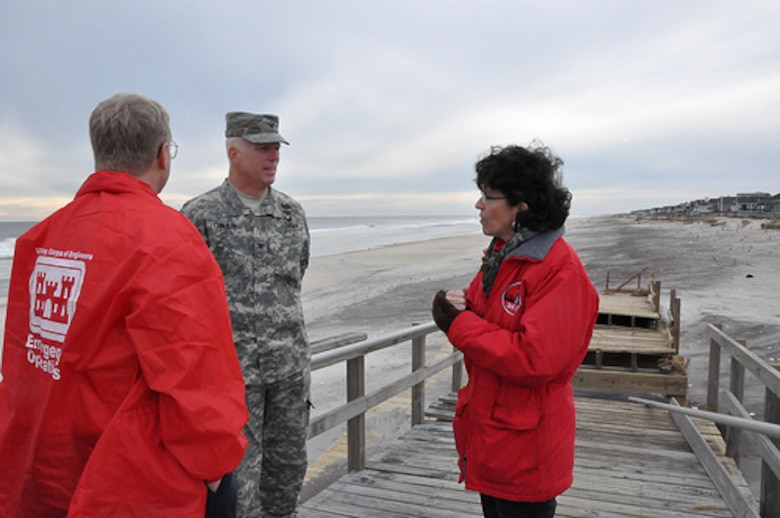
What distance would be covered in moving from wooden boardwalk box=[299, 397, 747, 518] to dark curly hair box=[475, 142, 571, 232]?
7.07 feet

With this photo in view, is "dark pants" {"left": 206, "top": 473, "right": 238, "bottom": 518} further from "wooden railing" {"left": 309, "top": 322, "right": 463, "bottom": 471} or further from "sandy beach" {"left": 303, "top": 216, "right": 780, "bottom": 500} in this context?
"sandy beach" {"left": 303, "top": 216, "right": 780, "bottom": 500}

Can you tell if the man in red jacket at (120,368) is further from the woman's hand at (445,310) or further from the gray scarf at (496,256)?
the gray scarf at (496,256)

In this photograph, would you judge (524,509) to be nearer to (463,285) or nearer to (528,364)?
(528,364)

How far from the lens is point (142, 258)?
1.32 metres

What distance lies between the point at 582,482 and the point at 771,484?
1.07m

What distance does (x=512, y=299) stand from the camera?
1.98 metres

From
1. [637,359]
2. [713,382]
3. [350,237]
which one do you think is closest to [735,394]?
[713,382]

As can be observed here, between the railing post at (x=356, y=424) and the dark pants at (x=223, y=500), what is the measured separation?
2.29 metres

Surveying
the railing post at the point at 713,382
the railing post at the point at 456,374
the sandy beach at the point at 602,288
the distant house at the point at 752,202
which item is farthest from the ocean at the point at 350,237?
the distant house at the point at 752,202

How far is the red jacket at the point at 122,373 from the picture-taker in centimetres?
130

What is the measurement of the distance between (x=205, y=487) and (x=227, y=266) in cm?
124

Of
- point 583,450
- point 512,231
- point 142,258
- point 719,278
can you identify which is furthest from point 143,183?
point 719,278

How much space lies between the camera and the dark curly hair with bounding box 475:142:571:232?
79.7 inches

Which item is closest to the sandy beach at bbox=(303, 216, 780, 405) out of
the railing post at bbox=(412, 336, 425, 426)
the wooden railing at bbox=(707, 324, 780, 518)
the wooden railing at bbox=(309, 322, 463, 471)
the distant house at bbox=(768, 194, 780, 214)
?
the wooden railing at bbox=(707, 324, 780, 518)
